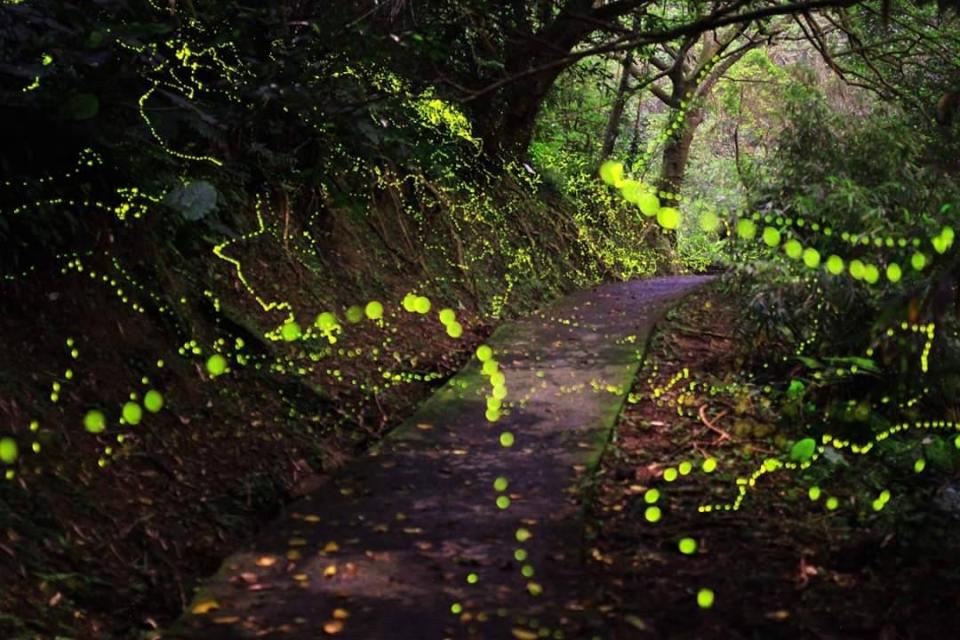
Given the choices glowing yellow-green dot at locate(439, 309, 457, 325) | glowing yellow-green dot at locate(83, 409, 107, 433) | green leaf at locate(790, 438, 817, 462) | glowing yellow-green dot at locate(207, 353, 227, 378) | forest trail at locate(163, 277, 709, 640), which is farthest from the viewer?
glowing yellow-green dot at locate(439, 309, 457, 325)

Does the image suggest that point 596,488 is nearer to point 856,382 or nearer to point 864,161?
point 856,382

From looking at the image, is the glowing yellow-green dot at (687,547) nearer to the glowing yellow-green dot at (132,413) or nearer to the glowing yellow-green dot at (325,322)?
the glowing yellow-green dot at (132,413)

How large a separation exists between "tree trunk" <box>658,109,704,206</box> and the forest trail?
11.0 metres

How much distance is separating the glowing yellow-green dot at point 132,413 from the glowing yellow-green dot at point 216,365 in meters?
0.71

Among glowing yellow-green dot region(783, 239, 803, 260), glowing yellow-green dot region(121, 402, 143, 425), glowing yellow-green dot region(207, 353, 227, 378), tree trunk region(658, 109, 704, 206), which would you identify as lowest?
glowing yellow-green dot region(121, 402, 143, 425)

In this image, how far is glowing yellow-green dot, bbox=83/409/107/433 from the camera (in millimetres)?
3934

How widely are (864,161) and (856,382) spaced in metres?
1.69

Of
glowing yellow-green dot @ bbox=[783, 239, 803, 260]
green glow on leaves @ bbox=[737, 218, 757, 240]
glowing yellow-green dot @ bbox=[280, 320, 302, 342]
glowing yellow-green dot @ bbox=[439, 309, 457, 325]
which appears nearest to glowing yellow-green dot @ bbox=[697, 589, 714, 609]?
glowing yellow-green dot @ bbox=[783, 239, 803, 260]

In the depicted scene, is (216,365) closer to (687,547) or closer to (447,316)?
Result: (687,547)

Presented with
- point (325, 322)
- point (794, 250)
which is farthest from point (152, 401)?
point (794, 250)

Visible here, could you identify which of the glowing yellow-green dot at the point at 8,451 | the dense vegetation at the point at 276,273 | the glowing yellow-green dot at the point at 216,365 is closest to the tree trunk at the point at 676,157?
the dense vegetation at the point at 276,273

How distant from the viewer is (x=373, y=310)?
686cm

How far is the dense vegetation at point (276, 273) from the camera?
11.8 feet

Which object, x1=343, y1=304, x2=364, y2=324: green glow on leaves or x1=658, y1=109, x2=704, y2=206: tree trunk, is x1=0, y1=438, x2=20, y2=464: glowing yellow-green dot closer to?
x1=343, y1=304, x2=364, y2=324: green glow on leaves
